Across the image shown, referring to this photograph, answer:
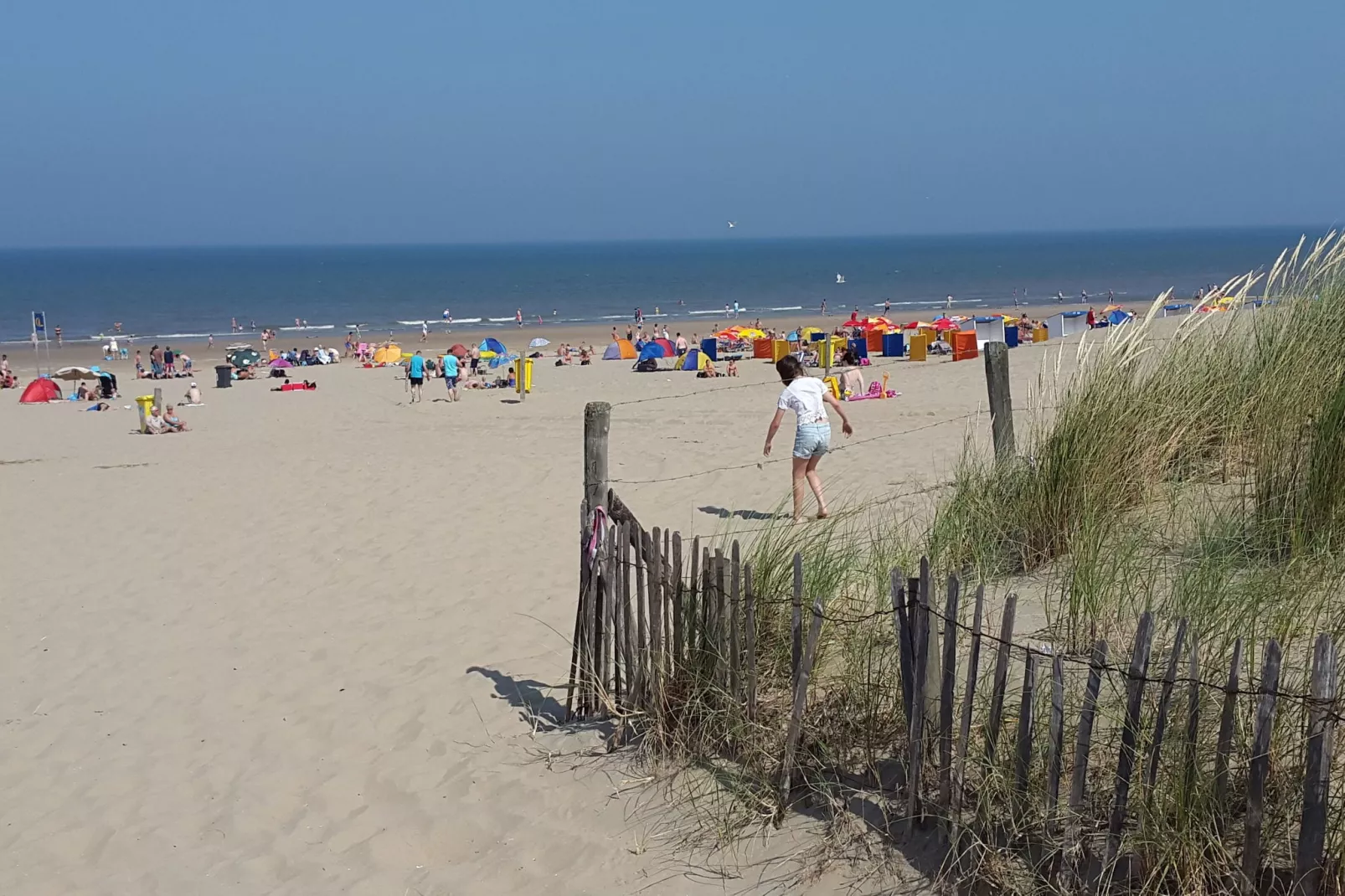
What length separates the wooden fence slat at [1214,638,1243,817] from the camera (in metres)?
2.52

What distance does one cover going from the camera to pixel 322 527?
29.2ft

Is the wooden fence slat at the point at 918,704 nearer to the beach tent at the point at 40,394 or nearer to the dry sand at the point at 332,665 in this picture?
the dry sand at the point at 332,665

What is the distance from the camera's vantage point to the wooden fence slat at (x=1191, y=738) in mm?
2656

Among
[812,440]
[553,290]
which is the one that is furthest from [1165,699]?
[553,290]

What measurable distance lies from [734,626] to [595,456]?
4.07 feet

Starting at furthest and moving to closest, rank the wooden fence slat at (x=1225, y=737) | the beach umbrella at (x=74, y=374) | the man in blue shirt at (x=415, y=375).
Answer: the beach umbrella at (x=74, y=374), the man in blue shirt at (x=415, y=375), the wooden fence slat at (x=1225, y=737)

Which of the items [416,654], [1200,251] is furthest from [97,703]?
[1200,251]

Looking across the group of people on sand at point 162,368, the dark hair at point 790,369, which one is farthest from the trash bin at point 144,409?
the dark hair at point 790,369

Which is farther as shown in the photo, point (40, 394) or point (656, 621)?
point (40, 394)

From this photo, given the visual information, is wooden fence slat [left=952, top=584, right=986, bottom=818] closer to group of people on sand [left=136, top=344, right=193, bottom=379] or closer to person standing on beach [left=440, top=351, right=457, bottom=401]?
person standing on beach [left=440, top=351, right=457, bottom=401]

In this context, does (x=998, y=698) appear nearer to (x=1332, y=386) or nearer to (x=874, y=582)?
(x=874, y=582)

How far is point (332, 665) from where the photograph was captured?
5824 mm

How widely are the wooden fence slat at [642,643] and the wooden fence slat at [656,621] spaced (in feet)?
0.12

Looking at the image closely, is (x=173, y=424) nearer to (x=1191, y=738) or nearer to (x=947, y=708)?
(x=947, y=708)
